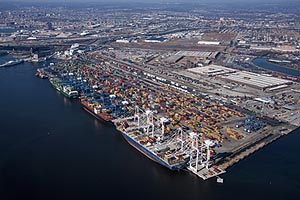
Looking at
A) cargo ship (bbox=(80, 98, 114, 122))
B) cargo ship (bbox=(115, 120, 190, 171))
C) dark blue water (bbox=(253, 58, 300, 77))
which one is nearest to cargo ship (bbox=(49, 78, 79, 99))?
cargo ship (bbox=(80, 98, 114, 122))

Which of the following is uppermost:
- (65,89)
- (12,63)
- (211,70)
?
(211,70)

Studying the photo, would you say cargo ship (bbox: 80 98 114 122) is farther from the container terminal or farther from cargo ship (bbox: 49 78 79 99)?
cargo ship (bbox: 49 78 79 99)

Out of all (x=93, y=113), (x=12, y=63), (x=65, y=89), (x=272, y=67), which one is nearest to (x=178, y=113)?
→ (x=93, y=113)

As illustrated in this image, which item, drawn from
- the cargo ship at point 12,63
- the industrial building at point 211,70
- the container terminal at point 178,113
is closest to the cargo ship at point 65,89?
the container terminal at point 178,113

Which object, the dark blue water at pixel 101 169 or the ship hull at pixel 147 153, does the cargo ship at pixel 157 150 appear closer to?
the ship hull at pixel 147 153

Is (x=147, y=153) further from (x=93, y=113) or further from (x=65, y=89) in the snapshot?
(x=65, y=89)

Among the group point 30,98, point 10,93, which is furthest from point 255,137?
point 10,93

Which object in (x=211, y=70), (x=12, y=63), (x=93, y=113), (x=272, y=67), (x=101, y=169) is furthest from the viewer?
(x=12, y=63)
